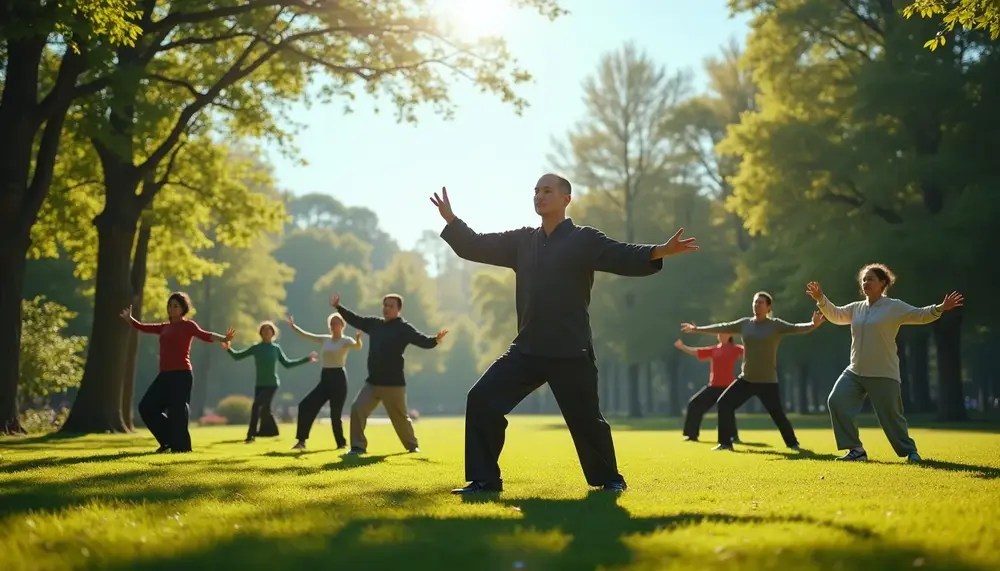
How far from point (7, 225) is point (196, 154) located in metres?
8.73

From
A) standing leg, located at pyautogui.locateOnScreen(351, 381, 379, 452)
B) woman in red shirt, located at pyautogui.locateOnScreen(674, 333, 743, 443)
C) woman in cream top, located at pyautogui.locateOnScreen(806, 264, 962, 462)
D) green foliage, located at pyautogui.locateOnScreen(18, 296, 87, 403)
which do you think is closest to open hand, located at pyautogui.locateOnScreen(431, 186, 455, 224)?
woman in cream top, located at pyautogui.locateOnScreen(806, 264, 962, 462)

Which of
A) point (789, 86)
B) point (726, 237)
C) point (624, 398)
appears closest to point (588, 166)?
point (726, 237)

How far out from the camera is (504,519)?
627 centimetres

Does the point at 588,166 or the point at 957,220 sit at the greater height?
the point at 588,166

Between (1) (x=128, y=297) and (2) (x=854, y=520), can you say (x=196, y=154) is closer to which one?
(1) (x=128, y=297)

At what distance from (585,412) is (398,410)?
7.84 meters

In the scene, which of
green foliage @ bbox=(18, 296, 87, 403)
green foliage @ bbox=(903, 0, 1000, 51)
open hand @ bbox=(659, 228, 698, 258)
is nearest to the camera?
open hand @ bbox=(659, 228, 698, 258)

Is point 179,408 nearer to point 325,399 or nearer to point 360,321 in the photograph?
point 360,321

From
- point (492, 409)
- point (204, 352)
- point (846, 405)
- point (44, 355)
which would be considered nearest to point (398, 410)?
point (846, 405)

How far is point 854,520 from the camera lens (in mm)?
5879

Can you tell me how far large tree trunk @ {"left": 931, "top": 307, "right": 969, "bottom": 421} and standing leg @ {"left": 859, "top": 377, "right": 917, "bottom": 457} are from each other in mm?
20303

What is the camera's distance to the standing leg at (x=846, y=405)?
12.3m

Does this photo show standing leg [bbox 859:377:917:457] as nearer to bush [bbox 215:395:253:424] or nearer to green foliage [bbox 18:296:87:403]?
green foliage [bbox 18:296:87:403]

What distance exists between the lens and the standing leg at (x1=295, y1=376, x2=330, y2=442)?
16.9m
